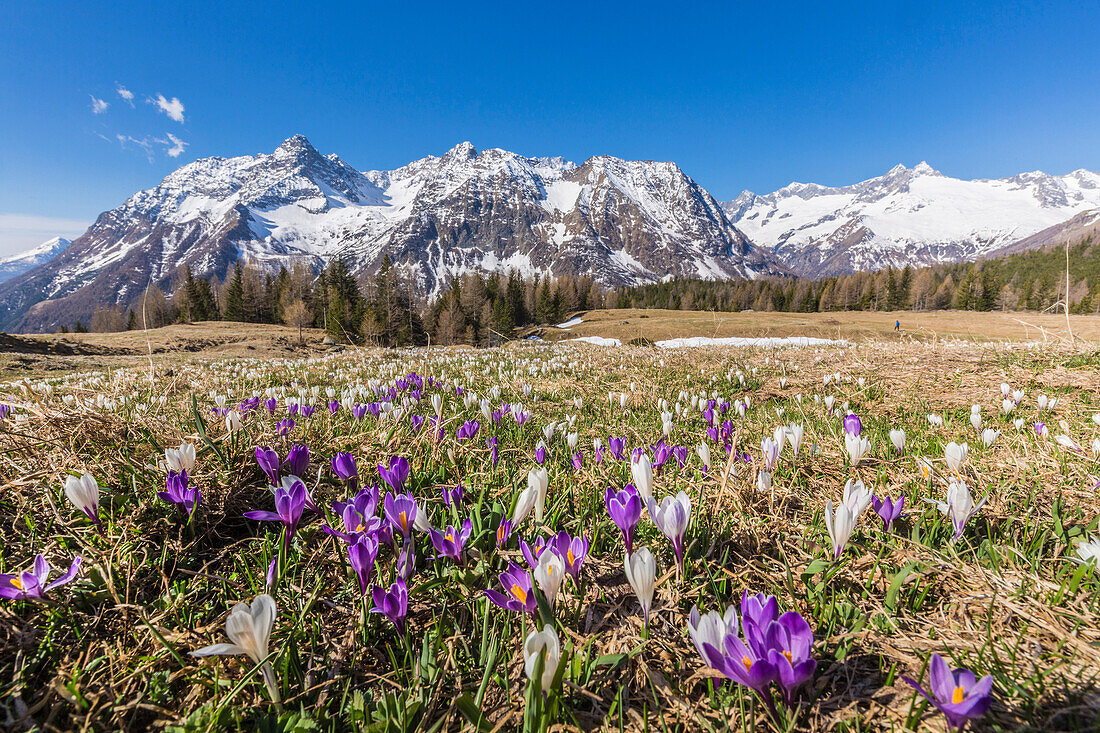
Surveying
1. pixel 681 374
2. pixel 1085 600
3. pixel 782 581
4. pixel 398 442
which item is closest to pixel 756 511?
pixel 782 581

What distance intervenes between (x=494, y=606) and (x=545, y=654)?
54 cm

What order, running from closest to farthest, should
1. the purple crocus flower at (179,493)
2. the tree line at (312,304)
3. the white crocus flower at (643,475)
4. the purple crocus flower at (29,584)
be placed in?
1. the purple crocus flower at (29,584)
2. the purple crocus flower at (179,493)
3. the white crocus flower at (643,475)
4. the tree line at (312,304)

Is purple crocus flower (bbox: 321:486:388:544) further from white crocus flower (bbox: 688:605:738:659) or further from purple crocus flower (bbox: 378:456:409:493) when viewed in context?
white crocus flower (bbox: 688:605:738:659)

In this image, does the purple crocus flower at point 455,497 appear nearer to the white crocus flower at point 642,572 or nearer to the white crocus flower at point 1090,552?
the white crocus flower at point 642,572

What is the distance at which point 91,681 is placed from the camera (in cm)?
112

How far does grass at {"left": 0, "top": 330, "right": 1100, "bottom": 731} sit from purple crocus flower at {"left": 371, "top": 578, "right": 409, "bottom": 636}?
99 mm

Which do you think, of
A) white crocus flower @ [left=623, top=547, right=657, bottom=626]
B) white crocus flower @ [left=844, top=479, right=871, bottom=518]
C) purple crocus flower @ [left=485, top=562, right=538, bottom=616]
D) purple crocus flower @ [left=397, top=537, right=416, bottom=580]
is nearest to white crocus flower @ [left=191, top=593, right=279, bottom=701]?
purple crocus flower @ [left=397, top=537, right=416, bottom=580]

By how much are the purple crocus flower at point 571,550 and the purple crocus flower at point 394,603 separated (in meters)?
0.46

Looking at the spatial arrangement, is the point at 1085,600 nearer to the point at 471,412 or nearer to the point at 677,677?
the point at 677,677

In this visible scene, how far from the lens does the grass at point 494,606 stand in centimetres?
107

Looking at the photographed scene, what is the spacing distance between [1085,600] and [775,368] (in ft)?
20.3

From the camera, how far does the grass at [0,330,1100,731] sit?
1073 millimetres

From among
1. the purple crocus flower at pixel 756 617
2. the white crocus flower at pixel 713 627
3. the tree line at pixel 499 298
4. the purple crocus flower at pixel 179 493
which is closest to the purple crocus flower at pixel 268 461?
the purple crocus flower at pixel 179 493

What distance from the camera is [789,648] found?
0.97 meters
